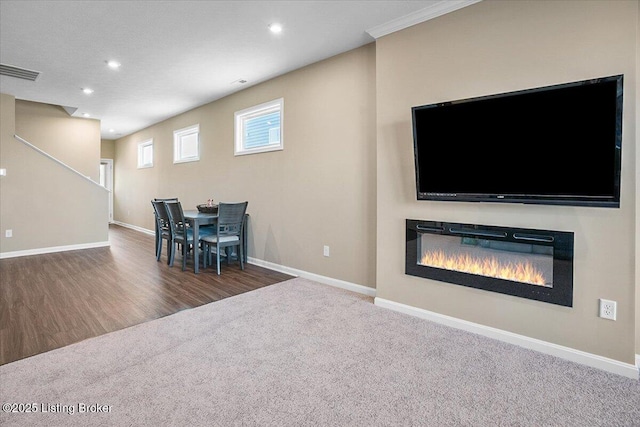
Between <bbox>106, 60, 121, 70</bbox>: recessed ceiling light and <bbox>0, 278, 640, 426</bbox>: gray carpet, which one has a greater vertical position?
<bbox>106, 60, 121, 70</bbox>: recessed ceiling light

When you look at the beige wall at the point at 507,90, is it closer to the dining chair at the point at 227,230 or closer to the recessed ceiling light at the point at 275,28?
the recessed ceiling light at the point at 275,28

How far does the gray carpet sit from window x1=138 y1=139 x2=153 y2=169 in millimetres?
6495

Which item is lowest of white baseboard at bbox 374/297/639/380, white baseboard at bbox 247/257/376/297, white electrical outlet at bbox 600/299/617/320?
white baseboard at bbox 374/297/639/380

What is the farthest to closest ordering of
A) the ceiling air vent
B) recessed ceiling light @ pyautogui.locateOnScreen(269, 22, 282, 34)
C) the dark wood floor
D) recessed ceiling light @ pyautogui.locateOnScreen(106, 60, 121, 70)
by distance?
the ceiling air vent
recessed ceiling light @ pyautogui.locateOnScreen(106, 60, 121, 70)
recessed ceiling light @ pyautogui.locateOnScreen(269, 22, 282, 34)
the dark wood floor

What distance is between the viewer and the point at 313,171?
4.00 metres

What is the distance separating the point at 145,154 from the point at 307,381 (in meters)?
8.29

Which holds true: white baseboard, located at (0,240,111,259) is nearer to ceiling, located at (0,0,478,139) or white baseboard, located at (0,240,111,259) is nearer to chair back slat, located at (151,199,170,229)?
chair back slat, located at (151,199,170,229)

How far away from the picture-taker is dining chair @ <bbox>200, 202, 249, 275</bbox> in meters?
4.27

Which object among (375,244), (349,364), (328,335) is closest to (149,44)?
(375,244)

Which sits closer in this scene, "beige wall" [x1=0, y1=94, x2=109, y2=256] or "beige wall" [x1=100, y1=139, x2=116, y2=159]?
"beige wall" [x1=0, y1=94, x2=109, y2=256]

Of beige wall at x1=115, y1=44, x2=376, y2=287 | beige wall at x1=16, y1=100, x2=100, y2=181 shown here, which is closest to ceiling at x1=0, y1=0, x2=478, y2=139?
beige wall at x1=115, y1=44, x2=376, y2=287

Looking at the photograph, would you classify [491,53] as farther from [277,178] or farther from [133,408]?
[133,408]

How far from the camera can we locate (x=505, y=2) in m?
2.39

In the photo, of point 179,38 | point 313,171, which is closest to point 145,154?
Answer: point 179,38
